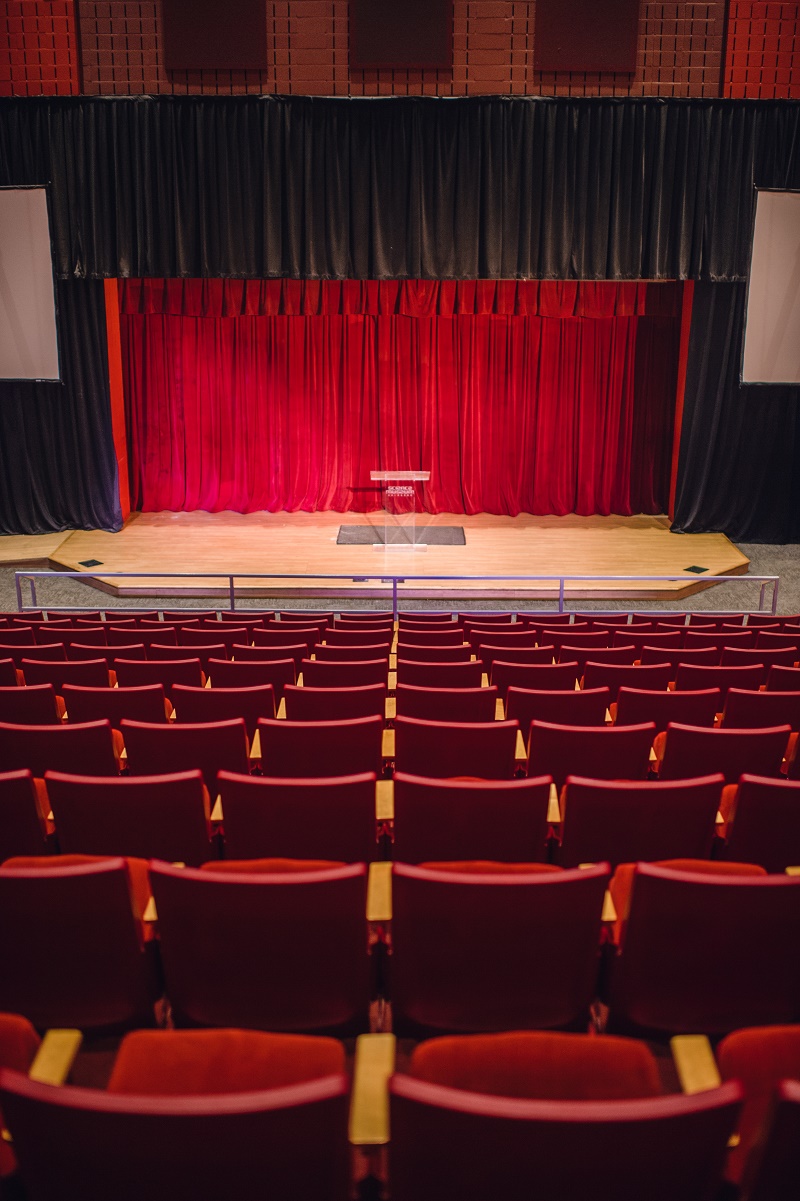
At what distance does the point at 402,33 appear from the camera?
10125mm

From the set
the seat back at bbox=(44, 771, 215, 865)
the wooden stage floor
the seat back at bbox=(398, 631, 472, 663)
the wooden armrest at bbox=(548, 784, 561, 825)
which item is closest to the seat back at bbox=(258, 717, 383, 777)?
the seat back at bbox=(44, 771, 215, 865)

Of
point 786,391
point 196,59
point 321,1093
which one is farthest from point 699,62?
point 321,1093

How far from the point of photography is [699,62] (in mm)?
10367

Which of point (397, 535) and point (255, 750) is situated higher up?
point (255, 750)

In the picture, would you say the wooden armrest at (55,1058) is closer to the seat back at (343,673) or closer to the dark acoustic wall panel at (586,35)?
the seat back at (343,673)

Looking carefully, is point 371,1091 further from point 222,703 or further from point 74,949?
point 222,703

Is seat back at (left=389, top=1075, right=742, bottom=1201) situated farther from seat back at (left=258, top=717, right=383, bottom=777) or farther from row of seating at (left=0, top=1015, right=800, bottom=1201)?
seat back at (left=258, top=717, right=383, bottom=777)

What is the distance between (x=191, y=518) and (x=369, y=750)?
1010 cm

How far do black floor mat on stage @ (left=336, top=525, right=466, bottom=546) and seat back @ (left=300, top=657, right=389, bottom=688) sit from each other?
6.81 meters

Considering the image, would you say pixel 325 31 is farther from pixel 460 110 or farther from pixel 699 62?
pixel 699 62

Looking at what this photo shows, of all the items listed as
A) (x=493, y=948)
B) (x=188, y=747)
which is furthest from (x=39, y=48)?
(x=493, y=948)

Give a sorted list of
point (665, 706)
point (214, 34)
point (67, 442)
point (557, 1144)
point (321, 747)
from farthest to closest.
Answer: point (67, 442), point (214, 34), point (665, 706), point (321, 747), point (557, 1144)

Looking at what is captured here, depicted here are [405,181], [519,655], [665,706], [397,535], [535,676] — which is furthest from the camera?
[397,535]

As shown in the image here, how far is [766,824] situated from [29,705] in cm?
310
